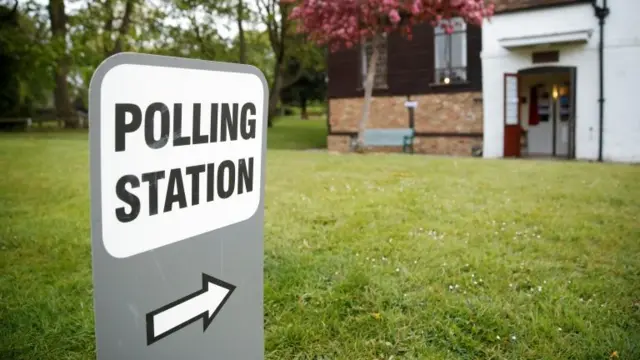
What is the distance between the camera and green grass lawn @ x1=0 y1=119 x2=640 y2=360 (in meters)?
3.30

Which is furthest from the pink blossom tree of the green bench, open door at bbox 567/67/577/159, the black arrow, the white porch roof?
the black arrow

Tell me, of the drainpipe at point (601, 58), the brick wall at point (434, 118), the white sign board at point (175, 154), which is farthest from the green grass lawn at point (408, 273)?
the brick wall at point (434, 118)

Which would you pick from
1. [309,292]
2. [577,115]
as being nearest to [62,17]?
[577,115]

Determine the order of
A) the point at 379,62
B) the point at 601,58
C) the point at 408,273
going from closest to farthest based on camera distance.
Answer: the point at 408,273 → the point at 601,58 → the point at 379,62

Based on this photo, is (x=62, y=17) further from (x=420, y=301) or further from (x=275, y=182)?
(x=420, y=301)

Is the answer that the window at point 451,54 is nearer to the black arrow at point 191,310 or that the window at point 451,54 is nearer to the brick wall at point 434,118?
the brick wall at point 434,118

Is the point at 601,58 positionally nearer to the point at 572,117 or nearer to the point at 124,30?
the point at 572,117

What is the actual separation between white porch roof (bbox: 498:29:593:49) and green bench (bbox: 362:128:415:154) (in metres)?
4.14

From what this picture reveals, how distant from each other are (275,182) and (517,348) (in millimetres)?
5920

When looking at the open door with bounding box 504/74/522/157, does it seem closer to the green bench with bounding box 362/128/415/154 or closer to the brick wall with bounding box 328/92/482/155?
the brick wall with bounding box 328/92/482/155

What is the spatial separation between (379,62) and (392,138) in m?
3.49

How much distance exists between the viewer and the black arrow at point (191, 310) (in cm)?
151

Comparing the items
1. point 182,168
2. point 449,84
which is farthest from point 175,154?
point 449,84

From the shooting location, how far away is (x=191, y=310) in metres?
1.63
